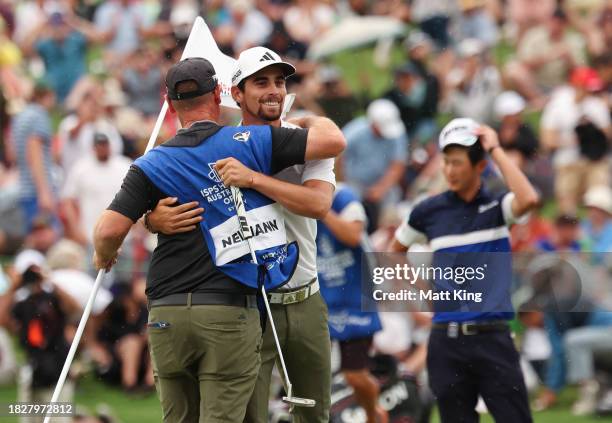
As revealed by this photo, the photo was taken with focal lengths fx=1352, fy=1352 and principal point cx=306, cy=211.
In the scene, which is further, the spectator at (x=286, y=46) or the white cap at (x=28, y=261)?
the spectator at (x=286, y=46)

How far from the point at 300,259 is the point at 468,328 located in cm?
136

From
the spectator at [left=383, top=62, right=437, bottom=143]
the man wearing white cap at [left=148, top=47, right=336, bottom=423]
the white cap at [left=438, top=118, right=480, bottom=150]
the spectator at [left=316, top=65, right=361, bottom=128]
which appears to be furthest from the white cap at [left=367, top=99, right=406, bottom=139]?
the man wearing white cap at [left=148, top=47, right=336, bottom=423]

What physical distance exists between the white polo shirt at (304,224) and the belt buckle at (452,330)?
45.2 inches

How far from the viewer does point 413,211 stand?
27.5 feet

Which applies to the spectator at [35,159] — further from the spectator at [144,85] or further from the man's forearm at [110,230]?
the man's forearm at [110,230]

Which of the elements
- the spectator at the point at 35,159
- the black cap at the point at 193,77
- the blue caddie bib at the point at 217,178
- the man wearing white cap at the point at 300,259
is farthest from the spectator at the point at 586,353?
the spectator at the point at 35,159

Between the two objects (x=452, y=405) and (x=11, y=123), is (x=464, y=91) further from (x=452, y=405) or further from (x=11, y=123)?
(x=452, y=405)

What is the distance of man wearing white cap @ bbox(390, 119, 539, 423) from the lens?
7887 millimetres

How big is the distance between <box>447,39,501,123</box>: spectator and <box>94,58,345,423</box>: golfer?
960 cm

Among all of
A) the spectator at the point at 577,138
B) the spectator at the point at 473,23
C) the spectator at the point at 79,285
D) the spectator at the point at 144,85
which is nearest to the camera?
the spectator at the point at 79,285

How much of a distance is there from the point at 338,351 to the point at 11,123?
8.54 metres

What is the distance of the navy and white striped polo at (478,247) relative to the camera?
26.2 ft

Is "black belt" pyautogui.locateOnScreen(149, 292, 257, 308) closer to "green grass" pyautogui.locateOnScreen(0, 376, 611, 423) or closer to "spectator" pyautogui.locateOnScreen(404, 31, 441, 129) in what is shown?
"green grass" pyautogui.locateOnScreen(0, 376, 611, 423)

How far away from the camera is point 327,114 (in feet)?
53.6
